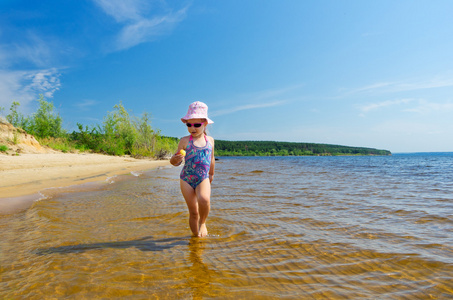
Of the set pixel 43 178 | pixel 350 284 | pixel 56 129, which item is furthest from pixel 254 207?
pixel 56 129

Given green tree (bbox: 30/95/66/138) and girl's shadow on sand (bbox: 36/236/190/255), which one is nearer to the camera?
girl's shadow on sand (bbox: 36/236/190/255)

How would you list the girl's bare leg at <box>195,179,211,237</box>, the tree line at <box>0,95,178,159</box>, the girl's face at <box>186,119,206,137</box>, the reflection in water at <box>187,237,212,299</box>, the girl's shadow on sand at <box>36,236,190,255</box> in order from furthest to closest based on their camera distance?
the tree line at <box>0,95,178,159</box>
the girl's face at <box>186,119,206,137</box>
the girl's bare leg at <box>195,179,211,237</box>
the girl's shadow on sand at <box>36,236,190,255</box>
the reflection in water at <box>187,237,212,299</box>

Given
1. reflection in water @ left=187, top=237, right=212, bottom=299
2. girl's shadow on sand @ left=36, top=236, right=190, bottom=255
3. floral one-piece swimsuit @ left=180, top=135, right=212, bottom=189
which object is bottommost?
girl's shadow on sand @ left=36, top=236, right=190, bottom=255

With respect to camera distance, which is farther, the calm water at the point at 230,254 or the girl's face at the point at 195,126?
the girl's face at the point at 195,126

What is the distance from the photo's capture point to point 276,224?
15.4ft

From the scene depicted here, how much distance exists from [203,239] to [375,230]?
9.56ft

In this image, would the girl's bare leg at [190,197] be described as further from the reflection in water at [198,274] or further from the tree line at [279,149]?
the tree line at [279,149]

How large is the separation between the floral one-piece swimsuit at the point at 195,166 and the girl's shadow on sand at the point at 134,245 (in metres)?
0.87

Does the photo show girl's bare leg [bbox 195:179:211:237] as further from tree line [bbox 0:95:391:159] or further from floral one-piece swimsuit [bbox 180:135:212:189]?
tree line [bbox 0:95:391:159]

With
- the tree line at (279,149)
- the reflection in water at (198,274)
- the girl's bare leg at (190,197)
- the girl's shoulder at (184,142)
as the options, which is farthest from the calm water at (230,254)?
the tree line at (279,149)

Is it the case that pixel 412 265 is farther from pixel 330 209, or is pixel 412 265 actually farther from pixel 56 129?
pixel 56 129

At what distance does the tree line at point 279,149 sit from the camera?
16900 cm

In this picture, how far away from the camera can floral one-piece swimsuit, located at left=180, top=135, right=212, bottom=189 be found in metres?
3.77

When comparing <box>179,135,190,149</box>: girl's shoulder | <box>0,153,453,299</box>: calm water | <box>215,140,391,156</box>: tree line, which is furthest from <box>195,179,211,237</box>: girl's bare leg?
<box>215,140,391,156</box>: tree line
